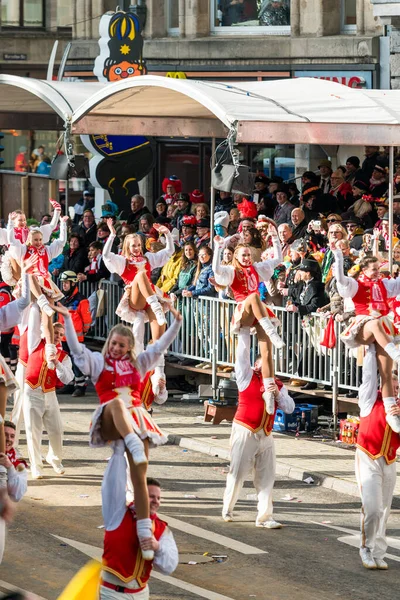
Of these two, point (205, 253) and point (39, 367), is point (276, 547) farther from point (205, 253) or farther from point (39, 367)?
point (205, 253)

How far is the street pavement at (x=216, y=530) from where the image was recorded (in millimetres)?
11492

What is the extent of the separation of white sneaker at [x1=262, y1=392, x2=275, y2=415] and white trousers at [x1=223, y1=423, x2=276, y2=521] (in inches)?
8.8

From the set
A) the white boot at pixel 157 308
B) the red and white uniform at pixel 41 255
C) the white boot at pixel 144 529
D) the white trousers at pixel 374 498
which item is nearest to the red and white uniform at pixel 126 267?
the white boot at pixel 157 308

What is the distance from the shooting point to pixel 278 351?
18250mm

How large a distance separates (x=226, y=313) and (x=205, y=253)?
3.46ft

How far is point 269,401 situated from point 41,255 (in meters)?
5.10

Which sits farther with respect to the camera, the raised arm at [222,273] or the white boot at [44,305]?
the white boot at [44,305]

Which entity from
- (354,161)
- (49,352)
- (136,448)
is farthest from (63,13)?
(136,448)

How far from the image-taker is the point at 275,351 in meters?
18.3

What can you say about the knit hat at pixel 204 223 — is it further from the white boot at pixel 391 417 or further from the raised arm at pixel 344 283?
the white boot at pixel 391 417

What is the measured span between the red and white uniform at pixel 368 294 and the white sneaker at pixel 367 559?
1.95 meters

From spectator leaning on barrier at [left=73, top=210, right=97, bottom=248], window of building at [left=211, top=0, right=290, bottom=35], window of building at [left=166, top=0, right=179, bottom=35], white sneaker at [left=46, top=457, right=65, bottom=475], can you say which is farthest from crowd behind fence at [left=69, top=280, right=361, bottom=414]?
window of building at [left=166, top=0, right=179, bottom=35]

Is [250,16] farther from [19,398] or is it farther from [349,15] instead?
[19,398]

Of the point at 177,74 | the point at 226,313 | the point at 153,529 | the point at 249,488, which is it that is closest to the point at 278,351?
the point at 226,313
